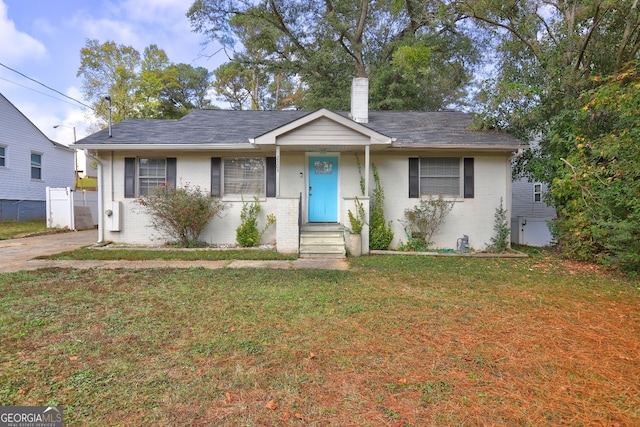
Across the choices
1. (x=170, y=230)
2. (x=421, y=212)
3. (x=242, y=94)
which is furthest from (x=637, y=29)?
(x=242, y=94)

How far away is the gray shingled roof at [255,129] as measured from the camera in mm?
8609

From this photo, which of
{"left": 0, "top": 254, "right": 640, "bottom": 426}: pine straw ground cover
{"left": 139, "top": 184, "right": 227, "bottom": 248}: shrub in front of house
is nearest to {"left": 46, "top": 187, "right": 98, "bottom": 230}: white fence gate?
{"left": 139, "top": 184, "right": 227, "bottom": 248}: shrub in front of house

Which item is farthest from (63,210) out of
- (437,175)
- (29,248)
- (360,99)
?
(437,175)

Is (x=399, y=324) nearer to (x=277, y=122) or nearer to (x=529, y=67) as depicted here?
(x=277, y=122)

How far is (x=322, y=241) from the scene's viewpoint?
8117 millimetres

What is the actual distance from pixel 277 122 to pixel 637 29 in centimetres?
934

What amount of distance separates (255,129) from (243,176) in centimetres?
170

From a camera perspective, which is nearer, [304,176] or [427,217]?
[427,217]

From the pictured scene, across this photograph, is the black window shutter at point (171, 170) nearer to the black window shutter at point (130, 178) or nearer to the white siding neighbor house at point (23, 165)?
the black window shutter at point (130, 178)

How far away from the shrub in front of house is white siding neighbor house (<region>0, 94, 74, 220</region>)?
35.3 feet

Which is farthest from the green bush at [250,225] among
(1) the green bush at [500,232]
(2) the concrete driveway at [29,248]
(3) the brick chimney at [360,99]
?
(1) the green bush at [500,232]

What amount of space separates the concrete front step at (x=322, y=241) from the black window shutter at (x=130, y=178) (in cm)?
486

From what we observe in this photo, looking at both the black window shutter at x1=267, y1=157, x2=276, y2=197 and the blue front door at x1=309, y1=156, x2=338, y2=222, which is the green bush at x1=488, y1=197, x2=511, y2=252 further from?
the black window shutter at x1=267, y1=157, x2=276, y2=197

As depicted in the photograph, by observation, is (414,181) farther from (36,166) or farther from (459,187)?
(36,166)
